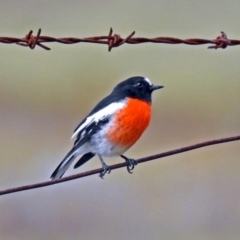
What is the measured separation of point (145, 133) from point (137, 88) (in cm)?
452

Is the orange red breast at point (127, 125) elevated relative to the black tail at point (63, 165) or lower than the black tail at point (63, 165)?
elevated

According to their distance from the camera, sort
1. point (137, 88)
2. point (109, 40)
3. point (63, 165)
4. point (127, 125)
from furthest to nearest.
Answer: point (137, 88) < point (127, 125) < point (63, 165) < point (109, 40)

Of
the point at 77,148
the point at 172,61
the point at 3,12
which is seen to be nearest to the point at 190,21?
the point at 172,61

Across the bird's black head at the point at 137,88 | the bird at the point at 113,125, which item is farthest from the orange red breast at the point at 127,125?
the bird's black head at the point at 137,88

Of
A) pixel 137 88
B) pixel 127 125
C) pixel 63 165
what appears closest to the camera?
pixel 63 165

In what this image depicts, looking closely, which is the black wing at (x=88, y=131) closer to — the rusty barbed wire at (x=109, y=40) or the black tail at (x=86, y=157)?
the black tail at (x=86, y=157)

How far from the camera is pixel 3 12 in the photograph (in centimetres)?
1290

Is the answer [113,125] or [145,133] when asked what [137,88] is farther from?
[145,133]

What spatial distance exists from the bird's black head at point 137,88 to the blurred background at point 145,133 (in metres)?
3.17

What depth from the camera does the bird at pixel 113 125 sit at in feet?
16.2

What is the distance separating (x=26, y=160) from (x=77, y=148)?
474 centimetres

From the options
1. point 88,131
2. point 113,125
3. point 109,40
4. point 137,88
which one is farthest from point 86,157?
point 109,40

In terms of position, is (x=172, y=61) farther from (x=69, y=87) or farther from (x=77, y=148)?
(x=77, y=148)

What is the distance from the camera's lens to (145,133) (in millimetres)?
9617
